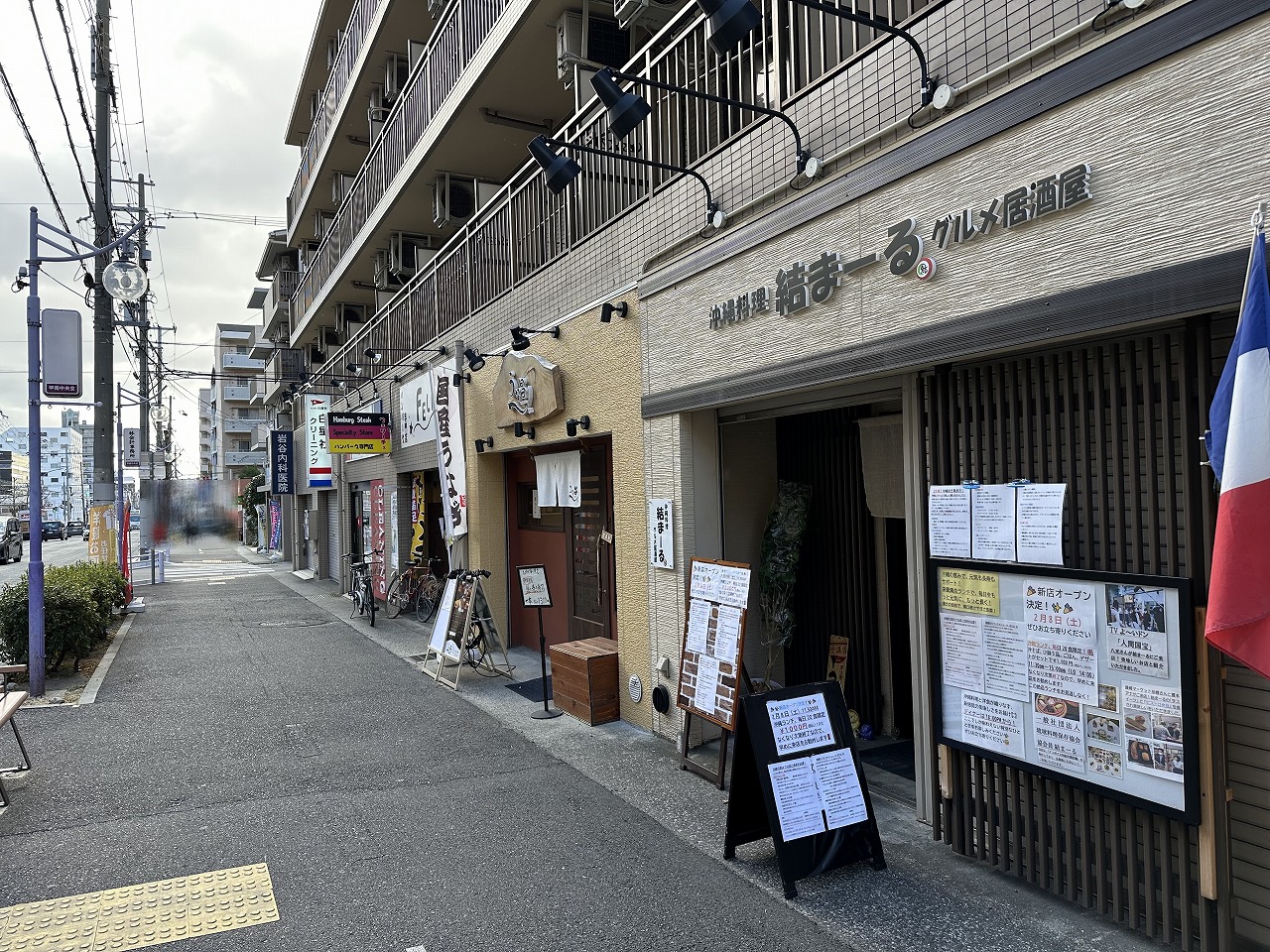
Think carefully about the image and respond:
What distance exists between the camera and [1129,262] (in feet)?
11.9

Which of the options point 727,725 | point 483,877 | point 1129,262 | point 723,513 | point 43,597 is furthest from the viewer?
point 43,597

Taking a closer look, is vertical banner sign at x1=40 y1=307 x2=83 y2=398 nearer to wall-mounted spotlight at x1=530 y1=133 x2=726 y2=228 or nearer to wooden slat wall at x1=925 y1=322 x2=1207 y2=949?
wall-mounted spotlight at x1=530 y1=133 x2=726 y2=228

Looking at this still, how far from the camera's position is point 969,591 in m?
4.68

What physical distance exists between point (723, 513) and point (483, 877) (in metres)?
3.59

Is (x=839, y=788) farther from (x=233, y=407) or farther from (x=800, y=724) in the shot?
(x=233, y=407)

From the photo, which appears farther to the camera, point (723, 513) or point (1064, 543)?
point (723, 513)

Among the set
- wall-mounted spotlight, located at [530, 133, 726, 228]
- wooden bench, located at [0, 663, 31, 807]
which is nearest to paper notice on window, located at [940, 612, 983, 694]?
wall-mounted spotlight, located at [530, 133, 726, 228]

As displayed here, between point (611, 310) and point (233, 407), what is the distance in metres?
78.9

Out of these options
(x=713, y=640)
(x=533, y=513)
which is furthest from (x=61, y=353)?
(x=713, y=640)

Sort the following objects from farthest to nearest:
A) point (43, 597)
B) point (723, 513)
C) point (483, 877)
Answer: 1. point (43, 597)
2. point (723, 513)
3. point (483, 877)

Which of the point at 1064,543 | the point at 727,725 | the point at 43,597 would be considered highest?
the point at 1064,543

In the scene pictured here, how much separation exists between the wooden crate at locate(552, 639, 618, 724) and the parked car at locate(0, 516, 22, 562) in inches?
1529

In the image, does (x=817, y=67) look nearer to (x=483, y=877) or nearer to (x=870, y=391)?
(x=870, y=391)

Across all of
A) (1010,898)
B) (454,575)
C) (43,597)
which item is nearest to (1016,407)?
(1010,898)
